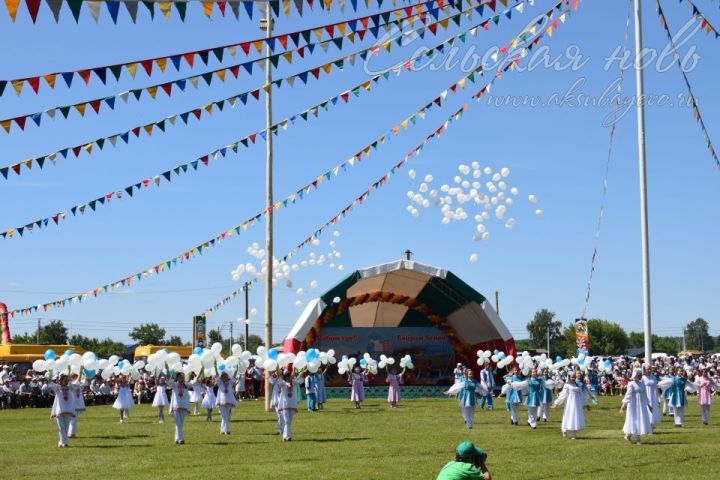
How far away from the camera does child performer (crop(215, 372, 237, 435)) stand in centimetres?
2173

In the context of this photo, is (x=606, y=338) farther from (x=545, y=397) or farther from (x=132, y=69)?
(x=132, y=69)

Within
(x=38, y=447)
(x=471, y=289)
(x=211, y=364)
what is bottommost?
(x=38, y=447)

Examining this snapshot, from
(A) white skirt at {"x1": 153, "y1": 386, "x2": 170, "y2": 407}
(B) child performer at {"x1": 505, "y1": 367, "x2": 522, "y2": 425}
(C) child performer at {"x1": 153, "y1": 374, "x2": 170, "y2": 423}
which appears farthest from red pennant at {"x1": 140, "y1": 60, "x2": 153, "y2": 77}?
(A) white skirt at {"x1": 153, "y1": 386, "x2": 170, "y2": 407}

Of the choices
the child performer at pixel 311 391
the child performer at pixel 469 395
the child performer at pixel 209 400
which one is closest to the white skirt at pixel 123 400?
the child performer at pixel 209 400

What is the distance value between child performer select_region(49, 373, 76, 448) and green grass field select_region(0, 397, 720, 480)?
1.64 ft

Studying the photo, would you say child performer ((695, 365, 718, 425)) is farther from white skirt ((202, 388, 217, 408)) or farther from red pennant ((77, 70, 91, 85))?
red pennant ((77, 70, 91, 85))

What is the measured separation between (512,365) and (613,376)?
8.77 meters

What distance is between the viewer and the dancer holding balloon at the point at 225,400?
21.7 meters

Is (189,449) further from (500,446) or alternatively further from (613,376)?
(613,376)

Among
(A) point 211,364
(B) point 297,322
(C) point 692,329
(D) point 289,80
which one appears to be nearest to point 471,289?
(B) point 297,322

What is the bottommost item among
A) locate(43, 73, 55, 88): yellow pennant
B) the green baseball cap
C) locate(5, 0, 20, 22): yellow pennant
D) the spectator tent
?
the green baseball cap

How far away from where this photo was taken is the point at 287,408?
20.1 metres

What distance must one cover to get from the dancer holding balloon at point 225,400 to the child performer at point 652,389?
9.85m

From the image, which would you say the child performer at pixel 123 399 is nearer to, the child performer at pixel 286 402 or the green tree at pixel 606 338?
the child performer at pixel 286 402
